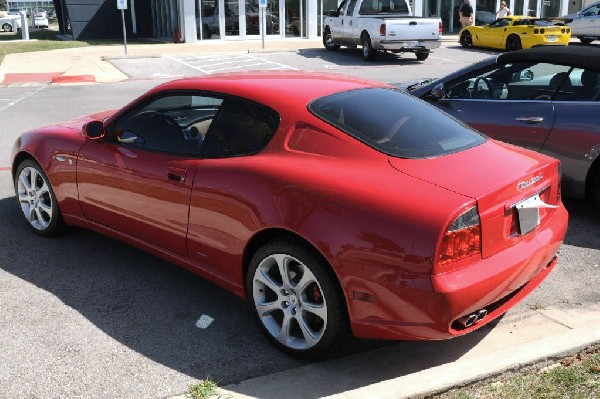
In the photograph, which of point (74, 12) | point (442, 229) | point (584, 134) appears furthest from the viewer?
point (74, 12)

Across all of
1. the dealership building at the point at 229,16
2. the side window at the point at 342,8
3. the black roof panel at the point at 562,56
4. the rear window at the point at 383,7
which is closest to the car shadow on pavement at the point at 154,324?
the black roof panel at the point at 562,56

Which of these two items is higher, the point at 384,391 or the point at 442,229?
the point at 442,229

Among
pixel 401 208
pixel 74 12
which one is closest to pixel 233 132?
pixel 401 208

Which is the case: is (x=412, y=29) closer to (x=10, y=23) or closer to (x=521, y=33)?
(x=521, y=33)

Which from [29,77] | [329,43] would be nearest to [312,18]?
[329,43]

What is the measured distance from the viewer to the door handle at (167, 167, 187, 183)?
4020 millimetres

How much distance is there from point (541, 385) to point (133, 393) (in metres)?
2.04

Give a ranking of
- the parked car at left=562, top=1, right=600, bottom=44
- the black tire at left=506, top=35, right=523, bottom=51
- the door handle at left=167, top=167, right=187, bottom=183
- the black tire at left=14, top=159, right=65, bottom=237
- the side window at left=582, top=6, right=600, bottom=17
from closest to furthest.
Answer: the door handle at left=167, top=167, right=187, bottom=183 < the black tire at left=14, top=159, right=65, bottom=237 < the black tire at left=506, top=35, right=523, bottom=51 < the parked car at left=562, top=1, right=600, bottom=44 < the side window at left=582, top=6, right=600, bottom=17

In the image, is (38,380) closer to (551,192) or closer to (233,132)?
(233,132)

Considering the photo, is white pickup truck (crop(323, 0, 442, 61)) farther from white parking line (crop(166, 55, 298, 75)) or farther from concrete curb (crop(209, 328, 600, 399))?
concrete curb (crop(209, 328, 600, 399))

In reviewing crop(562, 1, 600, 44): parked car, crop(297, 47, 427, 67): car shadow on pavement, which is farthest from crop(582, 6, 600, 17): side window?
crop(297, 47, 427, 67): car shadow on pavement

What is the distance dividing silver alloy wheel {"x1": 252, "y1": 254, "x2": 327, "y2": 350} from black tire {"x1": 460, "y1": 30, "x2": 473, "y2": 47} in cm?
2536

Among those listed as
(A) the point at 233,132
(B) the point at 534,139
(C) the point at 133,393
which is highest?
(A) the point at 233,132

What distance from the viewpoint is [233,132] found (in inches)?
156
